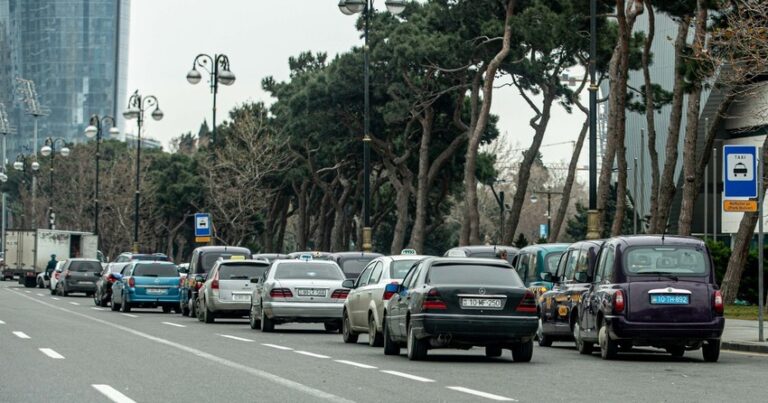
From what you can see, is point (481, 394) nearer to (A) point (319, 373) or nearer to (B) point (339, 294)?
(A) point (319, 373)

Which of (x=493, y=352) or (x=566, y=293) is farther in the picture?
(x=566, y=293)

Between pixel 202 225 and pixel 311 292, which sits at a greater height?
pixel 202 225

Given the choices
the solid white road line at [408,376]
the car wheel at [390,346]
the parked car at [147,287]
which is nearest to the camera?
the solid white road line at [408,376]

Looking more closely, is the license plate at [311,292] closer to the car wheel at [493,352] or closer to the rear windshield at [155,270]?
the car wheel at [493,352]

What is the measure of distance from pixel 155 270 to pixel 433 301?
24.5 metres

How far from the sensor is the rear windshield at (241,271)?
1368 inches

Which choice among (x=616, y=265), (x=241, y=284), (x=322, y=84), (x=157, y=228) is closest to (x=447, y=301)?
(x=616, y=265)

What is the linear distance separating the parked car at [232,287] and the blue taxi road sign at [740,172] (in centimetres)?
1326

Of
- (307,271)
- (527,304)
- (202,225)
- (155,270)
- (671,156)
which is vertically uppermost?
(671,156)

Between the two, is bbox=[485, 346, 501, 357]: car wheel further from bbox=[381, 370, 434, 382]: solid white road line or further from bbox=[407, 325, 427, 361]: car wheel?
bbox=[381, 370, 434, 382]: solid white road line

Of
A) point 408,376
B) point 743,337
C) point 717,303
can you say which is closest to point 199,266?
point 743,337

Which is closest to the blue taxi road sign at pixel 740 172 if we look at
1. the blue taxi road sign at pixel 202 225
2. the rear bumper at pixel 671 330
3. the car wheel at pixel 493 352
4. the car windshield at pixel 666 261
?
the car windshield at pixel 666 261

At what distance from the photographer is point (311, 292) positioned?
97.9 ft

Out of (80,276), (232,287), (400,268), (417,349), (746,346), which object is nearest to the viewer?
(417,349)
